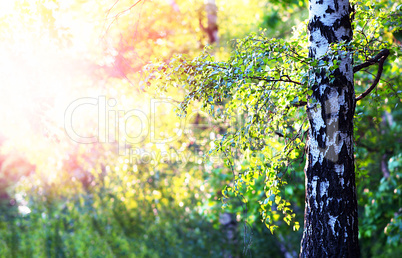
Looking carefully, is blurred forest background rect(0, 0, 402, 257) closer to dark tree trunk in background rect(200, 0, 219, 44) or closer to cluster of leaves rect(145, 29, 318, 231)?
dark tree trunk in background rect(200, 0, 219, 44)

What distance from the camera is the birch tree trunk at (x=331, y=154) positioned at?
2123 mm

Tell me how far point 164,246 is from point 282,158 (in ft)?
19.2

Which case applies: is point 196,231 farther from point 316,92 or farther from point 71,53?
point 316,92

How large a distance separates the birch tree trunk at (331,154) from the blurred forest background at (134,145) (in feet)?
2.76

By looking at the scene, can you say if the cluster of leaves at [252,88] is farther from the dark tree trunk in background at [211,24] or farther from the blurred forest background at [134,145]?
the dark tree trunk in background at [211,24]

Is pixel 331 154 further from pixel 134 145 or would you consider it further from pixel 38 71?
pixel 134 145

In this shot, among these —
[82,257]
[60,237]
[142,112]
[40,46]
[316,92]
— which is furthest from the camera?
[60,237]

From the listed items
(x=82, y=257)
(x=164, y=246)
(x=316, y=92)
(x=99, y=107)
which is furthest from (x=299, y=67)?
(x=82, y=257)

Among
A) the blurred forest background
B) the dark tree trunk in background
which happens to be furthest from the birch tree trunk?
the dark tree trunk in background

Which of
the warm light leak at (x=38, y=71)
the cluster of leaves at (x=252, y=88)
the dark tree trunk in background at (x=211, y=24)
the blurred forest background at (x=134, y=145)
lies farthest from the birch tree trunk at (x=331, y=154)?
the dark tree trunk in background at (x=211, y=24)

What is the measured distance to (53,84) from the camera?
16.7ft

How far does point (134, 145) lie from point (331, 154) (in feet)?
17.6

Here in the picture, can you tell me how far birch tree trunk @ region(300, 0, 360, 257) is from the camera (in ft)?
6.97

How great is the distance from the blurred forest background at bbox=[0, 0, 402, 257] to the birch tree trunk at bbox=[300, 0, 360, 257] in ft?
2.76
